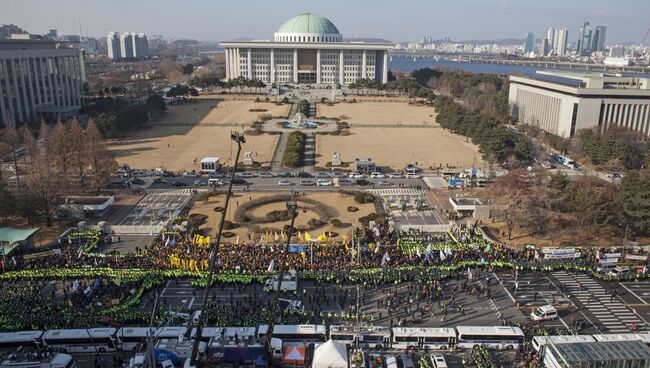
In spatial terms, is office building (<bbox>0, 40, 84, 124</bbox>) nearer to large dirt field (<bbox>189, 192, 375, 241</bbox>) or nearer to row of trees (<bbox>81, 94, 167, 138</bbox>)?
row of trees (<bbox>81, 94, 167, 138</bbox>)

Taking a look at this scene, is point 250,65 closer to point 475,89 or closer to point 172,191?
point 475,89

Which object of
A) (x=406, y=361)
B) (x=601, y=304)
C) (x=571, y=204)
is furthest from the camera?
(x=571, y=204)

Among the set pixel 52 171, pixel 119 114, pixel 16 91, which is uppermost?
pixel 16 91

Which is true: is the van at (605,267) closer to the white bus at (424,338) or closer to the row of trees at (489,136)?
the white bus at (424,338)

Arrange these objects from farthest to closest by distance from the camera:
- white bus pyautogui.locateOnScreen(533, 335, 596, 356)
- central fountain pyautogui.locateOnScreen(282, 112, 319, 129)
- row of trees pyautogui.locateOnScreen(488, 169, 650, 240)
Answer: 1. central fountain pyautogui.locateOnScreen(282, 112, 319, 129)
2. row of trees pyautogui.locateOnScreen(488, 169, 650, 240)
3. white bus pyautogui.locateOnScreen(533, 335, 596, 356)

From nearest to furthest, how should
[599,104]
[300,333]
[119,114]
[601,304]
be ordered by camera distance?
[300,333]
[601,304]
[599,104]
[119,114]

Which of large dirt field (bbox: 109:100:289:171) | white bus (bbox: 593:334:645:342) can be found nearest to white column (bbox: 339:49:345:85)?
large dirt field (bbox: 109:100:289:171)

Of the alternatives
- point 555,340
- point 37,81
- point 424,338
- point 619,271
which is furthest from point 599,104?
point 37,81
